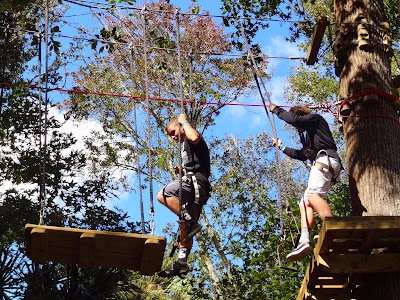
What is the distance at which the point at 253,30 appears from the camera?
868 cm

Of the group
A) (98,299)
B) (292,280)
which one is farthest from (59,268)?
(292,280)

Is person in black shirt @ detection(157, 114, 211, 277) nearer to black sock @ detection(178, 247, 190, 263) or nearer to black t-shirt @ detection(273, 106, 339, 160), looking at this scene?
black sock @ detection(178, 247, 190, 263)

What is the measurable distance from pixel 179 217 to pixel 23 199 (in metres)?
6.19

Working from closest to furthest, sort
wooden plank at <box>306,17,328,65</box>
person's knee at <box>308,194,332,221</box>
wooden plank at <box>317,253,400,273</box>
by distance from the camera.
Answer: wooden plank at <box>317,253,400,273</box> < person's knee at <box>308,194,332,221</box> < wooden plank at <box>306,17,328,65</box>

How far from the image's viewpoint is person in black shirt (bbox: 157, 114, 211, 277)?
15.9 feet

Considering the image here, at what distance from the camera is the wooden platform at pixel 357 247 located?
368 centimetres

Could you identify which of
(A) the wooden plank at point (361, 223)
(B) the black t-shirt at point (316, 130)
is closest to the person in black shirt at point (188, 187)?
(B) the black t-shirt at point (316, 130)

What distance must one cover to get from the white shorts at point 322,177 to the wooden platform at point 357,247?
1.95 feet

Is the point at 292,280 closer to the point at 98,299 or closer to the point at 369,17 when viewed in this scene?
the point at 98,299

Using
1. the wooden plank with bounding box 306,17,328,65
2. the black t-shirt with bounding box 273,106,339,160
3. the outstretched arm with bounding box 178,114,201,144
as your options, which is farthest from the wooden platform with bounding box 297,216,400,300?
the wooden plank with bounding box 306,17,328,65

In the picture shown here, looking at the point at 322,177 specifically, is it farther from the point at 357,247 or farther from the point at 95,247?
the point at 95,247

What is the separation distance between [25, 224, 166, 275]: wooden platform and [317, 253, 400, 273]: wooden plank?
1.12m

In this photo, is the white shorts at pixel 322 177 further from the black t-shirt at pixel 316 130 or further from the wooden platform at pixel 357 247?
the wooden platform at pixel 357 247

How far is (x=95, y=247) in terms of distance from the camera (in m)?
4.32
